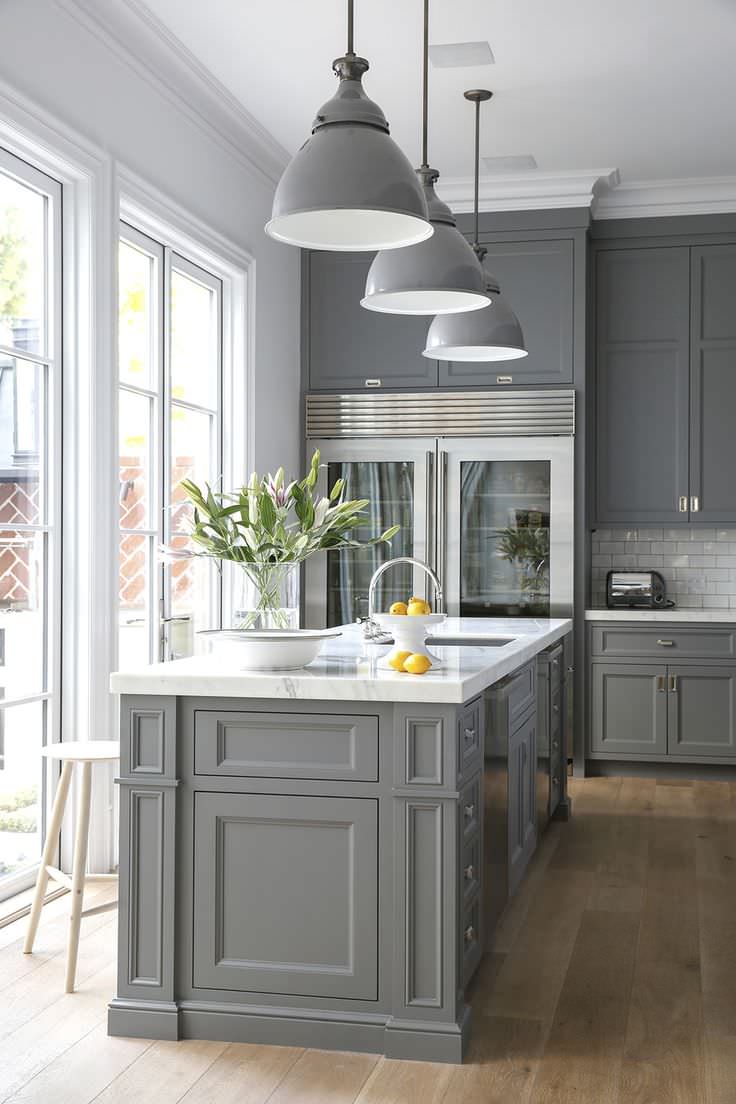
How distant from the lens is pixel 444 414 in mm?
6172

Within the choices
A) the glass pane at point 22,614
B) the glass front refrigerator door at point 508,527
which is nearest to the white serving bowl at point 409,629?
the glass pane at point 22,614

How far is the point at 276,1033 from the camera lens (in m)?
2.71

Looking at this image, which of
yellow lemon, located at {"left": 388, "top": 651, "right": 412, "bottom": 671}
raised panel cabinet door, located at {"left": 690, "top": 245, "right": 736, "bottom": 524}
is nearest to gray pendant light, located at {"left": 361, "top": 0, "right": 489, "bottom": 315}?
yellow lemon, located at {"left": 388, "top": 651, "right": 412, "bottom": 671}

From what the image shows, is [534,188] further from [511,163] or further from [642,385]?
[642,385]

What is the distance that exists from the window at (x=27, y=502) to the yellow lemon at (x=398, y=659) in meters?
1.42

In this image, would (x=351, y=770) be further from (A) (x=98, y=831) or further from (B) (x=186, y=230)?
(B) (x=186, y=230)

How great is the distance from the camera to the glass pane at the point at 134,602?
440cm

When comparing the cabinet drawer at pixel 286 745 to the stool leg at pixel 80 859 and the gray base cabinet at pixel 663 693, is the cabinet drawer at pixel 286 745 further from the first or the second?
the gray base cabinet at pixel 663 693

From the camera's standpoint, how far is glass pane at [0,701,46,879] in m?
3.68

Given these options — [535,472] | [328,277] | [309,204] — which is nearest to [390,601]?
[535,472]

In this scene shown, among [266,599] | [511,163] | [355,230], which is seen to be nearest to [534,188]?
[511,163]

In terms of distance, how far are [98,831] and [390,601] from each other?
2557mm

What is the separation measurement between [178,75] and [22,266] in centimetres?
125

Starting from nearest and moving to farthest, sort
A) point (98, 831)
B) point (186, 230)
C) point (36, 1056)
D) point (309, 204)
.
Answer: point (309, 204)
point (36, 1056)
point (98, 831)
point (186, 230)
